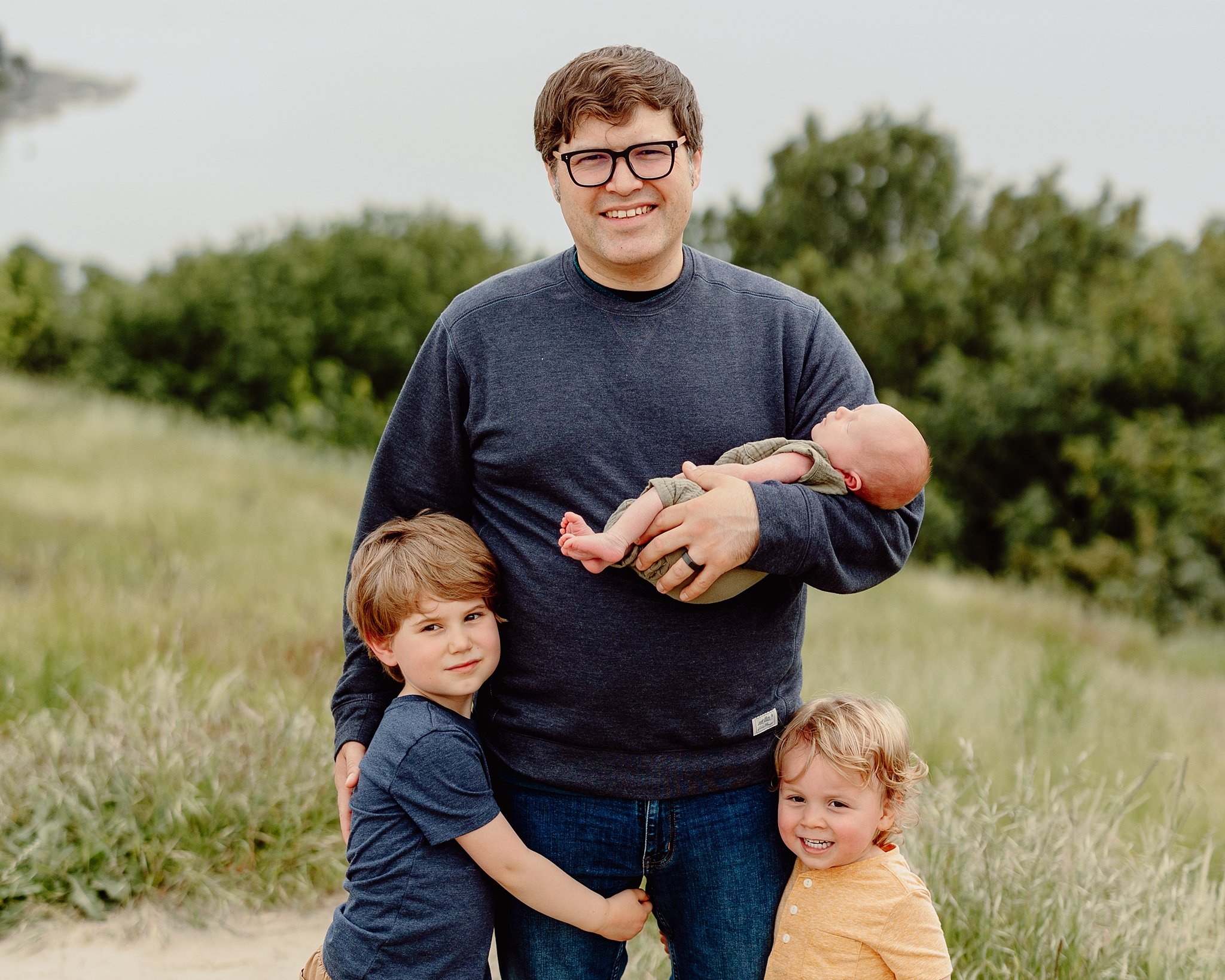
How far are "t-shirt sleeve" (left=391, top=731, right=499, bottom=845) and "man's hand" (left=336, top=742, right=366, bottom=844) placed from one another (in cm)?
24

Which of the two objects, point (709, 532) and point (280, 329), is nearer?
point (709, 532)

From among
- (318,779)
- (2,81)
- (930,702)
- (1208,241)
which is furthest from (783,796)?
(2,81)

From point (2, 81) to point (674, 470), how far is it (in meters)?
21.5

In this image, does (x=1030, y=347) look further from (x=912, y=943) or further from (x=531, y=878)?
(x=531, y=878)

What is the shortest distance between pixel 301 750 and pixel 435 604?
74.7 inches

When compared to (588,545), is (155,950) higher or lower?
lower

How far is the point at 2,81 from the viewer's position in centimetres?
1878

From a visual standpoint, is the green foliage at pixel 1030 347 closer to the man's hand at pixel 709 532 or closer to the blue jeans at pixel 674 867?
the blue jeans at pixel 674 867

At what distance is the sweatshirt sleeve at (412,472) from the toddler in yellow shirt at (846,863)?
0.89 metres

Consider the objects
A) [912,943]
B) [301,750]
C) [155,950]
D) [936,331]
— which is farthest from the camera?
[936,331]

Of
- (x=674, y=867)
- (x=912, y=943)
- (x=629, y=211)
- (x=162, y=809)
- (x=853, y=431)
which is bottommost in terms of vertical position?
(x=162, y=809)

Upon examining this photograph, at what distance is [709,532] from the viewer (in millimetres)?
1856

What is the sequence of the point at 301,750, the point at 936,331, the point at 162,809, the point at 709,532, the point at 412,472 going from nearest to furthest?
the point at 709,532, the point at 412,472, the point at 162,809, the point at 301,750, the point at 936,331

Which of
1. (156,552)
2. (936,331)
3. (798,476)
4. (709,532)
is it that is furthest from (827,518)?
(936,331)
